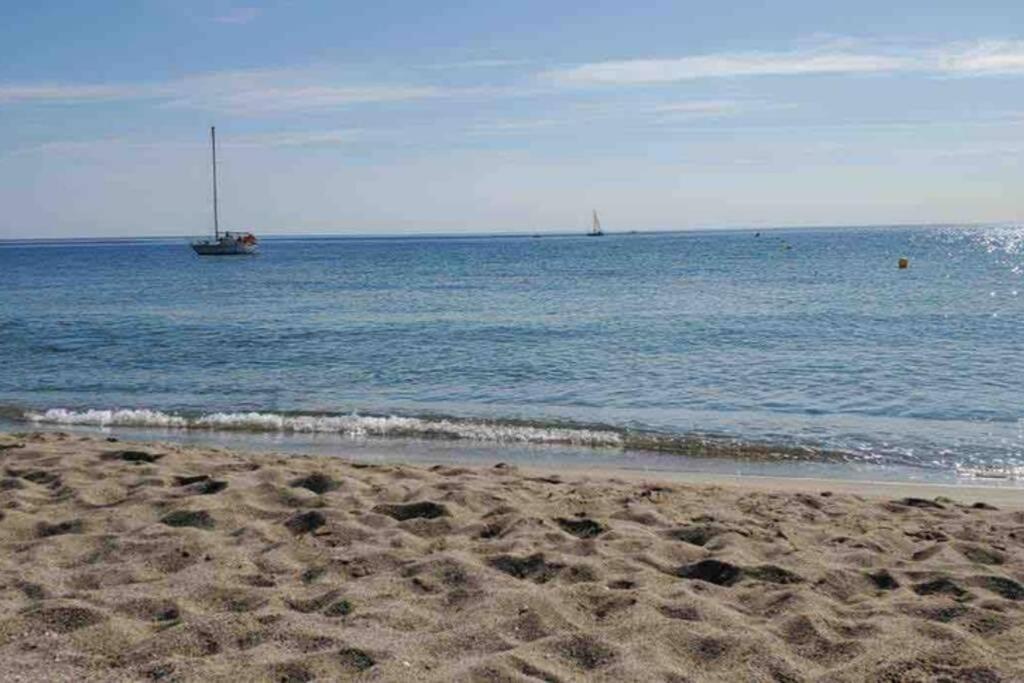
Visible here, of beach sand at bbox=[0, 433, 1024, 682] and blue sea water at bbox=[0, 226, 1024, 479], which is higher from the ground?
beach sand at bbox=[0, 433, 1024, 682]

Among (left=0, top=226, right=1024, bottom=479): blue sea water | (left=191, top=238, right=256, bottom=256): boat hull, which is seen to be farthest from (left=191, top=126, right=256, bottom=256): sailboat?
(left=0, top=226, right=1024, bottom=479): blue sea water

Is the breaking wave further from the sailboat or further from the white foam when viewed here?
the sailboat

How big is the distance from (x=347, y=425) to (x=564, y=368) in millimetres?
6644

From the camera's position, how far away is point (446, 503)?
769 centimetres

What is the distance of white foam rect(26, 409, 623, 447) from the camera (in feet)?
43.7

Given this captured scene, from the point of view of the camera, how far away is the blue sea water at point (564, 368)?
13.7 m

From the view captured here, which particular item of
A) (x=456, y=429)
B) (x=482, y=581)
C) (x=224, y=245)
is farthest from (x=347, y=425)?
(x=224, y=245)

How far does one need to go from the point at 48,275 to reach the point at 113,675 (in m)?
73.8

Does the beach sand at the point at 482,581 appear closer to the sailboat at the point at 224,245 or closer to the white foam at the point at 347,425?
the white foam at the point at 347,425

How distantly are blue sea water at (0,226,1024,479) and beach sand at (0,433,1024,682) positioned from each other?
475cm

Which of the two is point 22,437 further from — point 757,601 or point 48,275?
point 48,275

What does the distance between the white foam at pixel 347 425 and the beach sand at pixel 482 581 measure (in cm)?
430

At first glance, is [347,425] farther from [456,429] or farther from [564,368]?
[564,368]

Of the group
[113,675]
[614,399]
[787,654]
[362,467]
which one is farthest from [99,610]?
[614,399]
